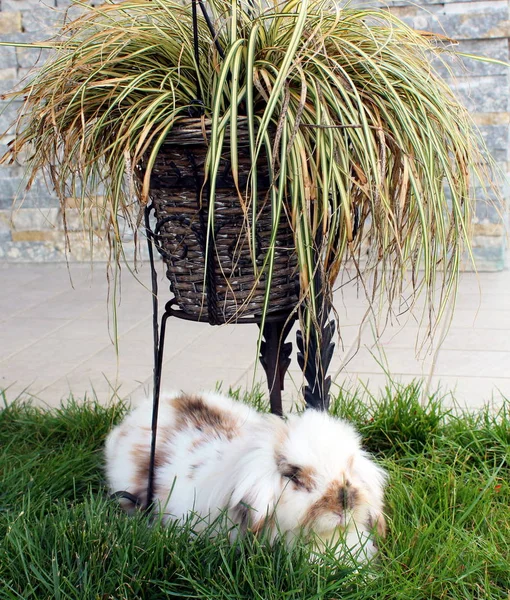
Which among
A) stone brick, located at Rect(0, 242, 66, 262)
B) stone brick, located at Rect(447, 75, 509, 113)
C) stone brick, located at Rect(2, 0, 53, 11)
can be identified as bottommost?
stone brick, located at Rect(0, 242, 66, 262)

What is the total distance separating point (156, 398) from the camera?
205 cm

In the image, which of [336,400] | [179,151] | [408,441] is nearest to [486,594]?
[408,441]

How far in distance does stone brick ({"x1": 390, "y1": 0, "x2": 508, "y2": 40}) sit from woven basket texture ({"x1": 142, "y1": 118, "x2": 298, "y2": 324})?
3898 mm

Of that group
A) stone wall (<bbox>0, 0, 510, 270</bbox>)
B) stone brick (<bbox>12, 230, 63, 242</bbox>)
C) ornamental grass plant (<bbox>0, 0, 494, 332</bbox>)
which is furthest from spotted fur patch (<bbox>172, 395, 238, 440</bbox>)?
stone brick (<bbox>12, 230, 63, 242</bbox>)

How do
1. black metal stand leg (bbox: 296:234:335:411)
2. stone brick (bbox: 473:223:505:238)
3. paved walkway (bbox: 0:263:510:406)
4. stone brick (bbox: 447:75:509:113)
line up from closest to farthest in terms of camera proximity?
black metal stand leg (bbox: 296:234:335:411) → paved walkway (bbox: 0:263:510:406) → stone brick (bbox: 447:75:509:113) → stone brick (bbox: 473:223:505:238)

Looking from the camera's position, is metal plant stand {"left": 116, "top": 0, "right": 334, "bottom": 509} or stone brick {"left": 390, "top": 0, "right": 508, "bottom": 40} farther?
stone brick {"left": 390, "top": 0, "right": 508, "bottom": 40}

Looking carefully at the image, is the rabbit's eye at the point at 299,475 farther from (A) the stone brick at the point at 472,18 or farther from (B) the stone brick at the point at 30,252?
(B) the stone brick at the point at 30,252

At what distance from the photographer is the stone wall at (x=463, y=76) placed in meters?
5.23

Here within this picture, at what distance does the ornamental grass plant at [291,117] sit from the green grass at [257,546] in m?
0.58

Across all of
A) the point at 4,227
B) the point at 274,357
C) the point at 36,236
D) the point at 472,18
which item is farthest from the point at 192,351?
the point at 472,18

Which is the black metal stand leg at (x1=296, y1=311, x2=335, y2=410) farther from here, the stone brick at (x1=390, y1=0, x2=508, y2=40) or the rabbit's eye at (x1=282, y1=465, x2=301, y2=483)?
the stone brick at (x1=390, y1=0, x2=508, y2=40)

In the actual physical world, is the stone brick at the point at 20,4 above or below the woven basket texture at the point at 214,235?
above

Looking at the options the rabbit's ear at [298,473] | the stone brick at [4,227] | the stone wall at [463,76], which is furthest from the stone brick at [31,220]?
the rabbit's ear at [298,473]

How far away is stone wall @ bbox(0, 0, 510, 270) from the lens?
5.23m
